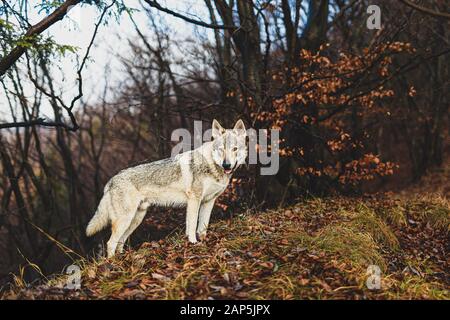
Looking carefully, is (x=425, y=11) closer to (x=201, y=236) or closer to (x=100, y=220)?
(x=201, y=236)

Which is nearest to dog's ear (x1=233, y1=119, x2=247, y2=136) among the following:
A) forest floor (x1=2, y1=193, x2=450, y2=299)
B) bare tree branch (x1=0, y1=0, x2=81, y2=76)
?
forest floor (x1=2, y1=193, x2=450, y2=299)

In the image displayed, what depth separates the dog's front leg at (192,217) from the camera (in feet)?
24.1

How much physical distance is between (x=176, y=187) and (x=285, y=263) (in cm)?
245

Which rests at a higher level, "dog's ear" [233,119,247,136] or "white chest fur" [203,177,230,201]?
"dog's ear" [233,119,247,136]

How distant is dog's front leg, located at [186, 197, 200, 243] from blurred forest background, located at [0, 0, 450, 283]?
5.72 ft

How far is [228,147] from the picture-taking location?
7215 mm

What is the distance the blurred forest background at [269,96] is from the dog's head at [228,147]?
2229 mm

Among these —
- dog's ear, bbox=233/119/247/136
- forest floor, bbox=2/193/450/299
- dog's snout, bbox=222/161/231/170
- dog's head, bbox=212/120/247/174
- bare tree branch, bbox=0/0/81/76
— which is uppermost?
bare tree branch, bbox=0/0/81/76

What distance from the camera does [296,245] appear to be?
675cm

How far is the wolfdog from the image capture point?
24.5 feet

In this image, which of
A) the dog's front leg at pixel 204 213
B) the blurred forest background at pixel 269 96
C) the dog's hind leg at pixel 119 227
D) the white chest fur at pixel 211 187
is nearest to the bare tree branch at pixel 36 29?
the blurred forest background at pixel 269 96

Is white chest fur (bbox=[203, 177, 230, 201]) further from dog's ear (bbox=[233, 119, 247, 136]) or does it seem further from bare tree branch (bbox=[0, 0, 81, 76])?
bare tree branch (bbox=[0, 0, 81, 76])

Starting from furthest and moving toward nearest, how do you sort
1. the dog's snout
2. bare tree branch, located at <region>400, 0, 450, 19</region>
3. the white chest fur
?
bare tree branch, located at <region>400, 0, 450, 19</region>, the white chest fur, the dog's snout

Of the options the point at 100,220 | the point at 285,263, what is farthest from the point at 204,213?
the point at 285,263
